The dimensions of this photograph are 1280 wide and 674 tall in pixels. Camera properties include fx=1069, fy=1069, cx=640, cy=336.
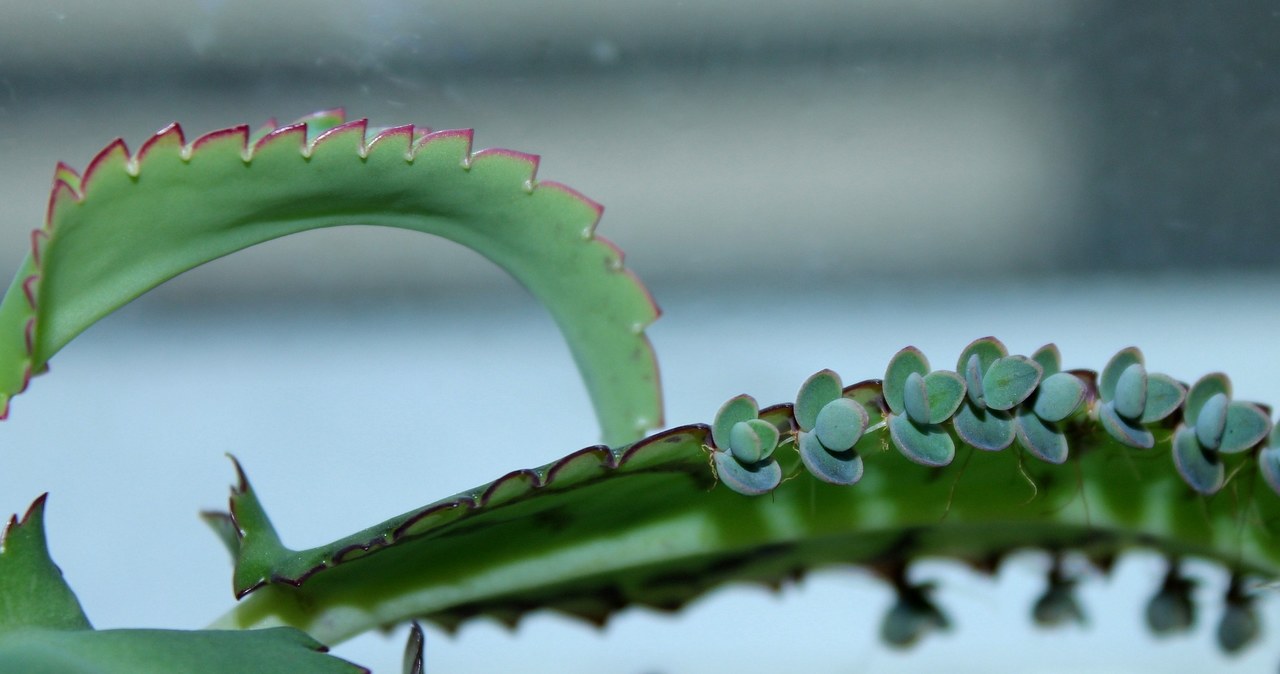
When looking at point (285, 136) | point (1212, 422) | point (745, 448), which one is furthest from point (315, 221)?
point (1212, 422)

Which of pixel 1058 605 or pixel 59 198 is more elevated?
pixel 59 198

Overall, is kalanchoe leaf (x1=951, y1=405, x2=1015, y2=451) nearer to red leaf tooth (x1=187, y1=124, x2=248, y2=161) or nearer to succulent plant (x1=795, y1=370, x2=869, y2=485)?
succulent plant (x1=795, y1=370, x2=869, y2=485)

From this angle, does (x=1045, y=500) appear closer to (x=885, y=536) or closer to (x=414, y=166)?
(x=885, y=536)

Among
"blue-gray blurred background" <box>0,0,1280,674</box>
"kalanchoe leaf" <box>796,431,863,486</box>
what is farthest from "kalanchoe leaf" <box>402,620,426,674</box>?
"blue-gray blurred background" <box>0,0,1280,674</box>

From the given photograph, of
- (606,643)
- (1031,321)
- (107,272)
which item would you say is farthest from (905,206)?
(107,272)

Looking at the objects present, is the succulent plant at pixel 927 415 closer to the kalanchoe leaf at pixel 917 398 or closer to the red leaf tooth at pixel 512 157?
the kalanchoe leaf at pixel 917 398

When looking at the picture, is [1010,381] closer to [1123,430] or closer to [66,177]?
[1123,430]

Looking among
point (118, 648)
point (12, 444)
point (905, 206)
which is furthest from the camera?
point (905, 206)
